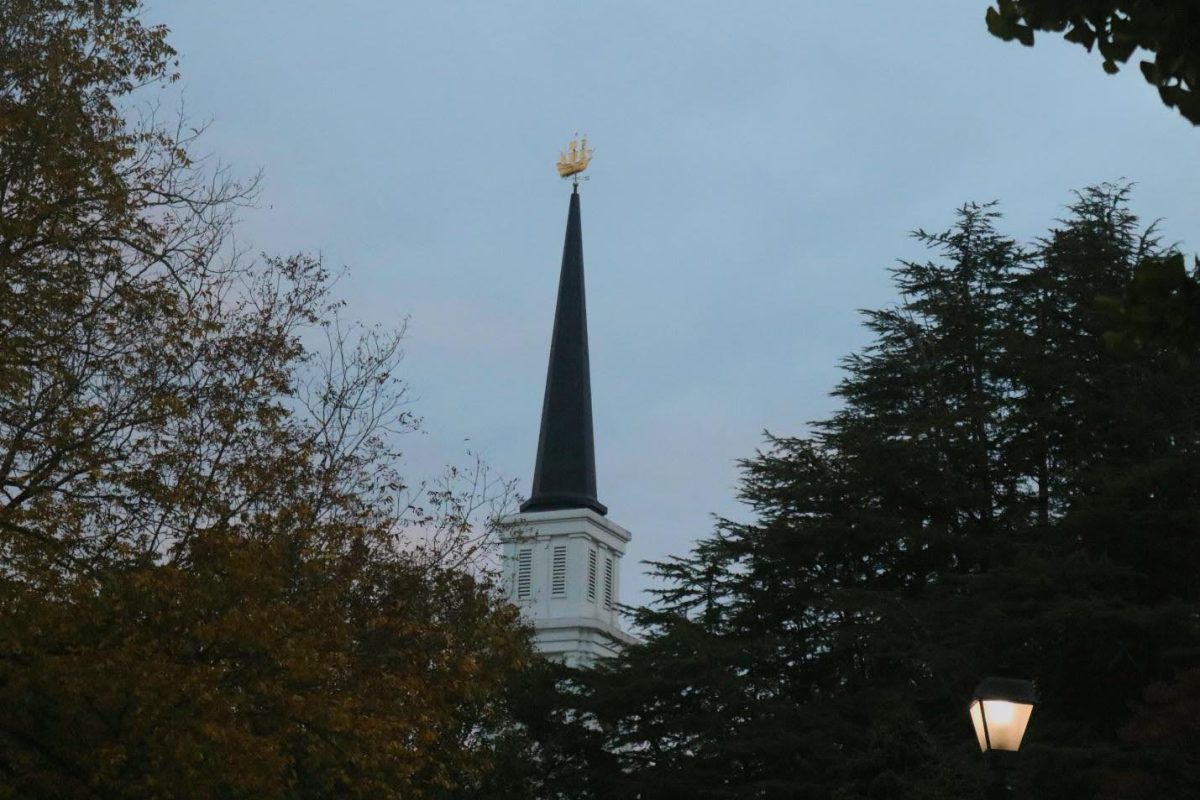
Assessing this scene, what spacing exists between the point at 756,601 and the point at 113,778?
20472mm

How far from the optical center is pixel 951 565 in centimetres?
3341

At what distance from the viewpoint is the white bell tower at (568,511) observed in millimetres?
78688

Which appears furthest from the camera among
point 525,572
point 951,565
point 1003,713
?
point 525,572

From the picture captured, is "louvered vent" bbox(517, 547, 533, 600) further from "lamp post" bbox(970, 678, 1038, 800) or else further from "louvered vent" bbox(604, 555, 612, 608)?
"lamp post" bbox(970, 678, 1038, 800)

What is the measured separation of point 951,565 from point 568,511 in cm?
4783

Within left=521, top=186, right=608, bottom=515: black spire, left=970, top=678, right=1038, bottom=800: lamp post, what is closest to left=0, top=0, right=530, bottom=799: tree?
left=970, top=678, right=1038, bottom=800: lamp post

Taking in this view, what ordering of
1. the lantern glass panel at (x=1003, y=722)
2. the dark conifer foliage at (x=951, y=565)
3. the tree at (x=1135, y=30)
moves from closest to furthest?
the tree at (x=1135, y=30), the lantern glass panel at (x=1003, y=722), the dark conifer foliage at (x=951, y=565)

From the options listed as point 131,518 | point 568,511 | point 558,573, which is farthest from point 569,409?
point 131,518

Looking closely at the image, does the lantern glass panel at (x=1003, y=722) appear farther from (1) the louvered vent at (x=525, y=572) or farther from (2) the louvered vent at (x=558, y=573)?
(2) the louvered vent at (x=558, y=573)

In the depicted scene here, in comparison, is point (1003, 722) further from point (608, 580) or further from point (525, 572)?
point (608, 580)

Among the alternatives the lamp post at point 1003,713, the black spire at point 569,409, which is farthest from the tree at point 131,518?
the black spire at point 569,409

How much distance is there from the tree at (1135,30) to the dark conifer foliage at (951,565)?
66.5ft

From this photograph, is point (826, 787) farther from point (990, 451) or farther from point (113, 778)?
point (113, 778)

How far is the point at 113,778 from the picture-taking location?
15086mm
